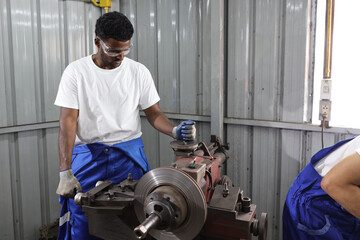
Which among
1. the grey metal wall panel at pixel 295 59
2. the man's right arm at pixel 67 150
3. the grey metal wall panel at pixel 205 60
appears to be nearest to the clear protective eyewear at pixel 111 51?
the man's right arm at pixel 67 150

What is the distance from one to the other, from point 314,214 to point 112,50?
1.35m

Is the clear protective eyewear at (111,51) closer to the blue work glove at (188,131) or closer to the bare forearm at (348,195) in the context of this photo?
the blue work glove at (188,131)

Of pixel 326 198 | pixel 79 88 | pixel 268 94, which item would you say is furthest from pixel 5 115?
pixel 326 198

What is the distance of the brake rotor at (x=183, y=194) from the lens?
1020 mm

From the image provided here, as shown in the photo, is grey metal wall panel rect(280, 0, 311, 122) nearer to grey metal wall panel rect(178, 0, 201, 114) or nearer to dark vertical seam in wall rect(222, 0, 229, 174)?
dark vertical seam in wall rect(222, 0, 229, 174)

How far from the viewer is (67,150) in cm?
165

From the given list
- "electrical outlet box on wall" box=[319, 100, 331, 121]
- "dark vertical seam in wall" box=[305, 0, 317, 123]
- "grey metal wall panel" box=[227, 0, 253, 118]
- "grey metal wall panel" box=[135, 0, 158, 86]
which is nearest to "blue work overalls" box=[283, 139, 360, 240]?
"electrical outlet box on wall" box=[319, 100, 331, 121]

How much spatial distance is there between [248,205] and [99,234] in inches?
24.4

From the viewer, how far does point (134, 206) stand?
1.14 meters

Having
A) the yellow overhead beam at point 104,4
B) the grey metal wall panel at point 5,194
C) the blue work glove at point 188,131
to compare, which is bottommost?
the grey metal wall panel at point 5,194

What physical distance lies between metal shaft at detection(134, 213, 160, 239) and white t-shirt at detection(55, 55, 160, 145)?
35.6 inches

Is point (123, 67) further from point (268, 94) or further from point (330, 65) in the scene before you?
point (330, 65)

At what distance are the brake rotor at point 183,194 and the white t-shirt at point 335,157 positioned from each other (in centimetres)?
74

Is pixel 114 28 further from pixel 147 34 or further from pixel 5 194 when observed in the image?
pixel 5 194
